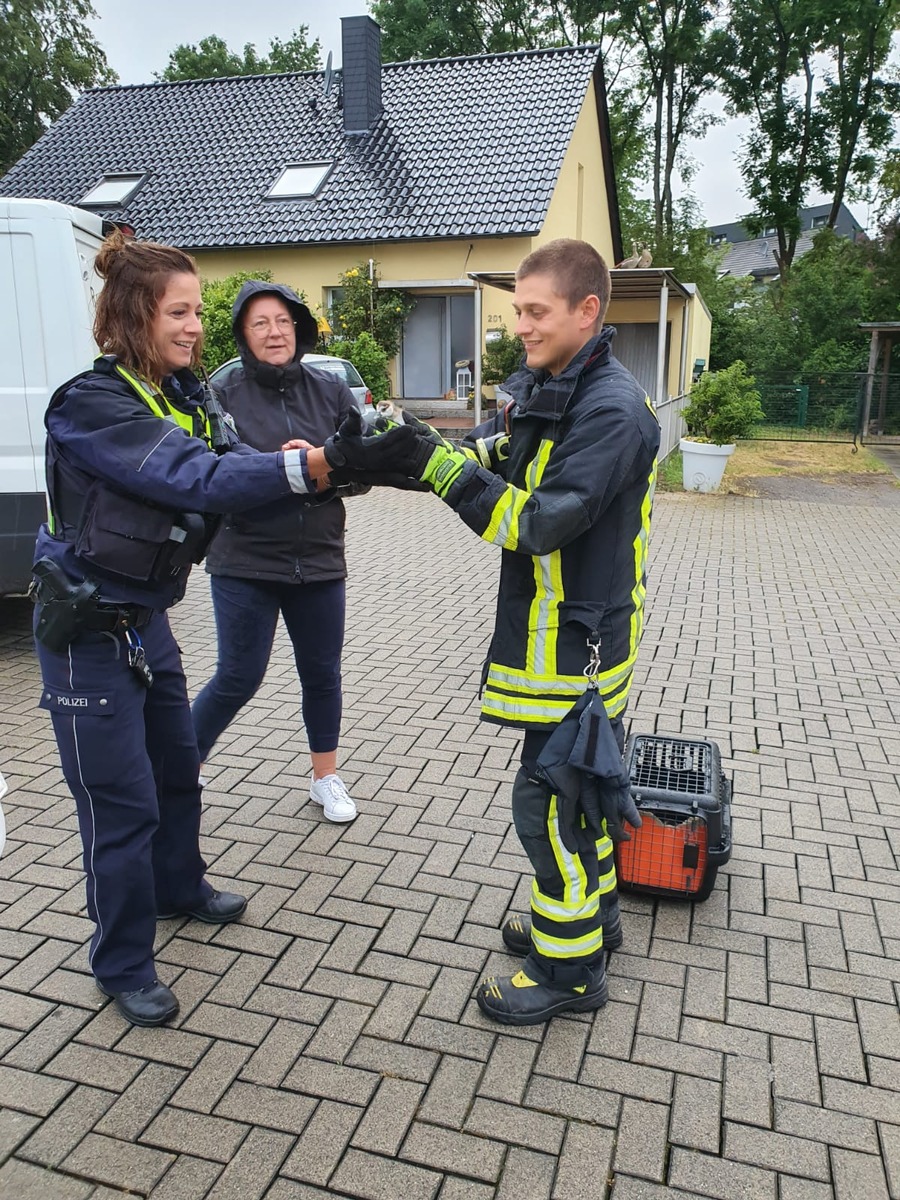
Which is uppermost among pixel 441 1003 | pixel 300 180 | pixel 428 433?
pixel 300 180

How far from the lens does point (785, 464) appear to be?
654 inches

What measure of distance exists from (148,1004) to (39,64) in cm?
3668

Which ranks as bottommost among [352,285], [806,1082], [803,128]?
[806,1082]

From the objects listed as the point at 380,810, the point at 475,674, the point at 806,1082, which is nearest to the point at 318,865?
the point at 380,810

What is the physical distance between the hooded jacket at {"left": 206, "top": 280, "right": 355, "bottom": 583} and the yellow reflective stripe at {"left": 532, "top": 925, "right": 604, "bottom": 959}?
1537 millimetres

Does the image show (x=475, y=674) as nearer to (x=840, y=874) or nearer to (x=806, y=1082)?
(x=840, y=874)

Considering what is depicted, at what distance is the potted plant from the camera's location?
39.5 feet

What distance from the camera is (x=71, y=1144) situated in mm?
2285

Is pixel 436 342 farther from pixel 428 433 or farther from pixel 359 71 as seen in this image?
pixel 428 433

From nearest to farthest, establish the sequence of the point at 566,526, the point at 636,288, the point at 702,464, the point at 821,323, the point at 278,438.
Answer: the point at 566,526, the point at 278,438, the point at 702,464, the point at 636,288, the point at 821,323

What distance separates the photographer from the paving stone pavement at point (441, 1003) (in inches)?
88.4

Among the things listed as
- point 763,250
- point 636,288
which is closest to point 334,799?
point 636,288

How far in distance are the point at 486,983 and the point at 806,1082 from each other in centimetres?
89

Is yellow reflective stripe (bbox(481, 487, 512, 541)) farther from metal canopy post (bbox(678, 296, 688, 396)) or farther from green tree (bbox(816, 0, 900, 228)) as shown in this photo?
green tree (bbox(816, 0, 900, 228))
